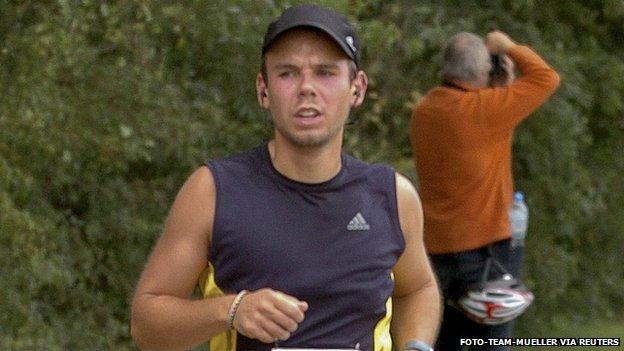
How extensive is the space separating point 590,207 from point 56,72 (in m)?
4.25

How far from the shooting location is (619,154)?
33.4 feet

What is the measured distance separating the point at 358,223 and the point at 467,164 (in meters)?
3.53

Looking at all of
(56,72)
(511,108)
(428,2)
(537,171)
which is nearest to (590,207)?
(537,171)

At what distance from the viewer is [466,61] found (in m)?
6.93

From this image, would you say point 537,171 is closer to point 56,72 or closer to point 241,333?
point 56,72

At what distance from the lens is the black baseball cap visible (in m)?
3.21

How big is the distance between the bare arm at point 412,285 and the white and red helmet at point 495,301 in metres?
3.00

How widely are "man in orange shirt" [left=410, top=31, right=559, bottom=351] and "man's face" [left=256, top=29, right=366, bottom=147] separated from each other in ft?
11.6

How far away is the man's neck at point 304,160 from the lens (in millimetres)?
3281

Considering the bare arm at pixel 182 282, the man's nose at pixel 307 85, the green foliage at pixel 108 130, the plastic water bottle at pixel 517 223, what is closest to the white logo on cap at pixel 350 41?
the man's nose at pixel 307 85

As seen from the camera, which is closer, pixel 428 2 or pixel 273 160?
pixel 273 160

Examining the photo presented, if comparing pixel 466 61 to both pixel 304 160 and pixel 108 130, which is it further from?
pixel 304 160

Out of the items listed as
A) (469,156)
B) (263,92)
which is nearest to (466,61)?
(469,156)

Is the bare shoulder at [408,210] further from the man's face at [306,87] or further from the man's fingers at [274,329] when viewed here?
the man's fingers at [274,329]
